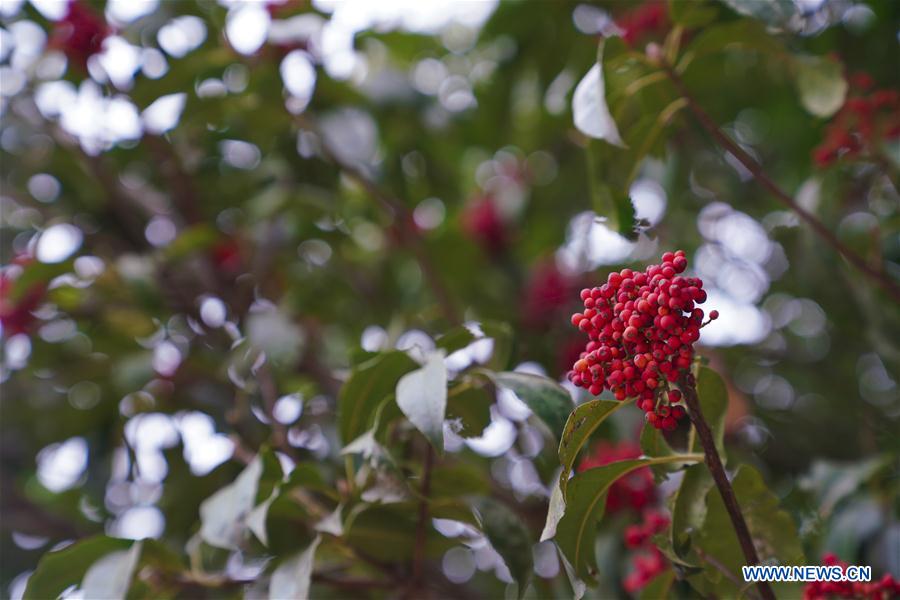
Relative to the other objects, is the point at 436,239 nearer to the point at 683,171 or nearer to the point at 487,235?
the point at 487,235

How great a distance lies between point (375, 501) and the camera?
1011mm

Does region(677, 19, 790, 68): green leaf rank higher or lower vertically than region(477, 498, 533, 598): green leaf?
higher

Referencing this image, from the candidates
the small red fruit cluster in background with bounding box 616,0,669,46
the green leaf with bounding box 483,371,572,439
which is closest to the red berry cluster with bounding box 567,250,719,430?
the green leaf with bounding box 483,371,572,439

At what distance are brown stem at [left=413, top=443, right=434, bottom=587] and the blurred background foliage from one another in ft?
1.04

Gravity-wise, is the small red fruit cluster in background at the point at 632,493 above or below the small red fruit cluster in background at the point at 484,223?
above

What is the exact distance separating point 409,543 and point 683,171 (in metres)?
1.10

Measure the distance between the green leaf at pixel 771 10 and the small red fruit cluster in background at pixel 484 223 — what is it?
1.17 meters

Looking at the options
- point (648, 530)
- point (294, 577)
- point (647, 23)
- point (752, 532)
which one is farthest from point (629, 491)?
point (647, 23)

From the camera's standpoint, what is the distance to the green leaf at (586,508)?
833 millimetres

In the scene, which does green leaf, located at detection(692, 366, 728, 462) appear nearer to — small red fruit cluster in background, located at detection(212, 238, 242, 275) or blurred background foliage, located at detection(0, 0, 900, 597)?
blurred background foliage, located at detection(0, 0, 900, 597)

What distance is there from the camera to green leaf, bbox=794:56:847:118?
117cm

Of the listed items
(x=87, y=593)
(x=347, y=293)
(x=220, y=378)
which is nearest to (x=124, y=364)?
(x=220, y=378)

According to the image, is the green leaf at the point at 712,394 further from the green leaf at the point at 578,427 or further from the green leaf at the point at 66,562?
the green leaf at the point at 66,562

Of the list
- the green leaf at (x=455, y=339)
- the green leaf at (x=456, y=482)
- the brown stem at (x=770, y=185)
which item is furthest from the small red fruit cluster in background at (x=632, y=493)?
the brown stem at (x=770, y=185)
